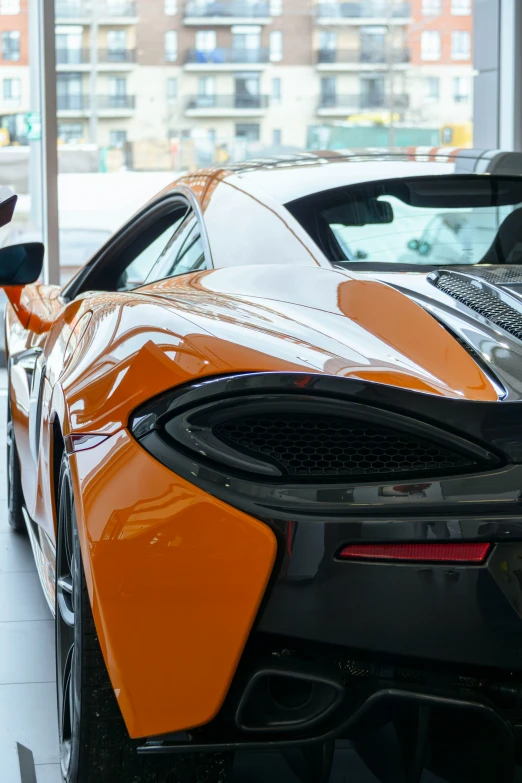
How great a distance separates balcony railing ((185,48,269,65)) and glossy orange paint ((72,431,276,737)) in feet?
22.1

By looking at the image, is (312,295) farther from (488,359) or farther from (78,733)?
(78,733)

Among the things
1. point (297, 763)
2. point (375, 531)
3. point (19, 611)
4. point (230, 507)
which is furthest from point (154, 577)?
point (19, 611)

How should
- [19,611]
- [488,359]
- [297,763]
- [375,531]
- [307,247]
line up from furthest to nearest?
[19,611]
[307,247]
[297,763]
[488,359]
[375,531]

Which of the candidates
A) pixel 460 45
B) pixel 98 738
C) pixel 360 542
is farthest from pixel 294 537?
pixel 460 45

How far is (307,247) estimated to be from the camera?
189 cm

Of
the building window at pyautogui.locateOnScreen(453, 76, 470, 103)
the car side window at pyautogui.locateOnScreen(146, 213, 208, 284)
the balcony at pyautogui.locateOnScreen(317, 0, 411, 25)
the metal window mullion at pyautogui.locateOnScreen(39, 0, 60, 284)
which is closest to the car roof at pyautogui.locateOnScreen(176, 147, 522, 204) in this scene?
the car side window at pyautogui.locateOnScreen(146, 213, 208, 284)

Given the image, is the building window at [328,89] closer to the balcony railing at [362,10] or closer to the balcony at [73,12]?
the balcony railing at [362,10]

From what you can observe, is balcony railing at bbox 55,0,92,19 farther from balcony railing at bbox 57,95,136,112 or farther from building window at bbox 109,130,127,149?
building window at bbox 109,130,127,149

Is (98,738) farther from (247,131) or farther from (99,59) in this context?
(247,131)

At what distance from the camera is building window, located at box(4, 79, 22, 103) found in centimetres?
726

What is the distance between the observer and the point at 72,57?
721 centimetres

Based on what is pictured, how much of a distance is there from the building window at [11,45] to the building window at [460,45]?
337 centimetres

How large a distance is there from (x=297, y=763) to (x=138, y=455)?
714mm

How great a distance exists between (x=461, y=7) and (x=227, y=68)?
6.80 ft
